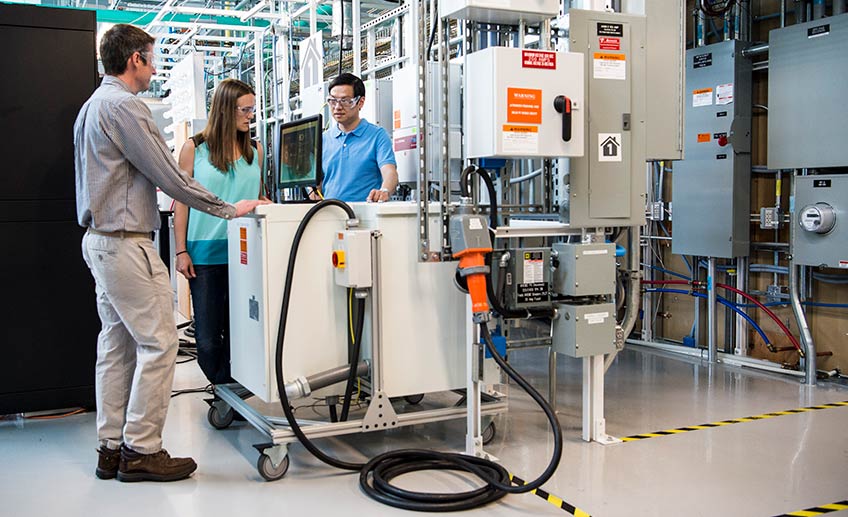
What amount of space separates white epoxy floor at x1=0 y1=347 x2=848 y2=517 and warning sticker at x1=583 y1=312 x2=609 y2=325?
0.52 meters

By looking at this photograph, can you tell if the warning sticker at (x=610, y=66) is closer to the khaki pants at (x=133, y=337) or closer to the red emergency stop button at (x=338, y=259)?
the red emergency stop button at (x=338, y=259)

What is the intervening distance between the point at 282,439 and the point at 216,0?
7818 millimetres

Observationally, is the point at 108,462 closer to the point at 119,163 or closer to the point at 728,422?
the point at 119,163

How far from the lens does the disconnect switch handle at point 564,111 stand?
310cm

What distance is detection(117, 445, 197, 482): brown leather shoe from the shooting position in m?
2.92

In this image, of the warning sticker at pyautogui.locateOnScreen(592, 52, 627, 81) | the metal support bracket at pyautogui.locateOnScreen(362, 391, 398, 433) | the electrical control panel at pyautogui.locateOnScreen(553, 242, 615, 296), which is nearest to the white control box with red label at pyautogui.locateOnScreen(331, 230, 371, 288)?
the metal support bracket at pyautogui.locateOnScreen(362, 391, 398, 433)

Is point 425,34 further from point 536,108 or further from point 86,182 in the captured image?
point 86,182

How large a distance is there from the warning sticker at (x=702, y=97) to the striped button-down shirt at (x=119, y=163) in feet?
11.8

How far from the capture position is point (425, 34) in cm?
316

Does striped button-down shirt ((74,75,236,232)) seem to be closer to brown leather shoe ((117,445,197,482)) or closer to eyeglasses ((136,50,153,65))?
eyeglasses ((136,50,153,65))

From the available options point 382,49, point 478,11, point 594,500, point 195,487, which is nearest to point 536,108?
point 478,11

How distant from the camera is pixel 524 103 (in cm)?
305

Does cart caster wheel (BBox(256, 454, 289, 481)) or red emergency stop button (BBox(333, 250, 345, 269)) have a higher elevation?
red emergency stop button (BBox(333, 250, 345, 269))

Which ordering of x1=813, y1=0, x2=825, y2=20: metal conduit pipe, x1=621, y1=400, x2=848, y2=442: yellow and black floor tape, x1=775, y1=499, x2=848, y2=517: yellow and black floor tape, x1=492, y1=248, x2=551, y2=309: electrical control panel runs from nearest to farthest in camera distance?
x1=775, y1=499, x2=848, y2=517: yellow and black floor tape
x1=492, y1=248, x2=551, y2=309: electrical control panel
x1=621, y1=400, x2=848, y2=442: yellow and black floor tape
x1=813, y1=0, x2=825, y2=20: metal conduit pipe
